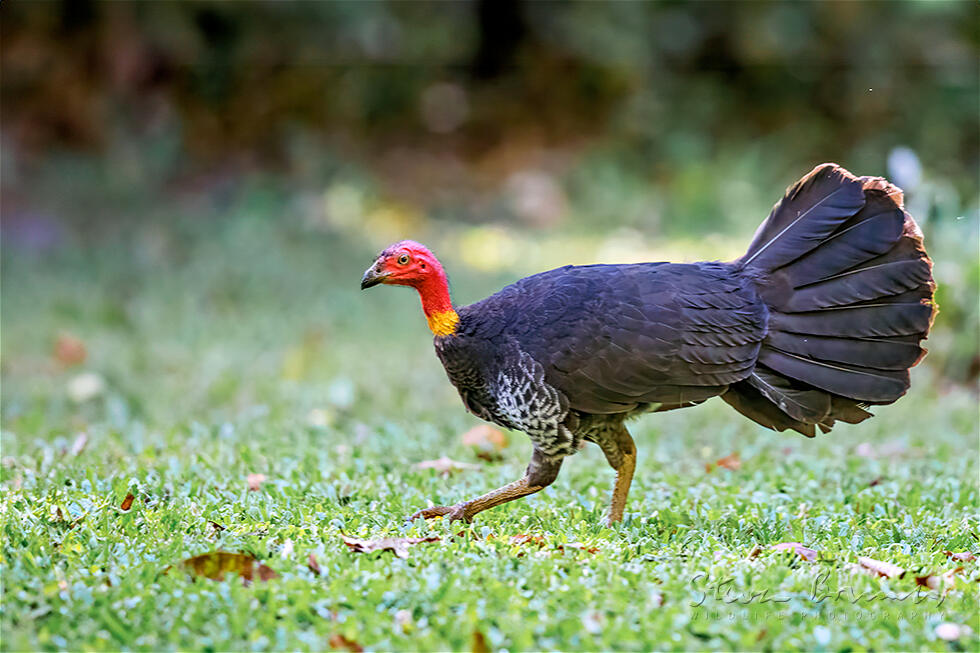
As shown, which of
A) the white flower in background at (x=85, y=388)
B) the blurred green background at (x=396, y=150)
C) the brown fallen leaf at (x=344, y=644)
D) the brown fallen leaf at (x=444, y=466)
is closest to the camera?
the brown fallen leaf at (x=344, y=644)

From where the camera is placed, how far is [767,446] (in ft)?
21.9

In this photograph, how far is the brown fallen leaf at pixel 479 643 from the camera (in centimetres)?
332

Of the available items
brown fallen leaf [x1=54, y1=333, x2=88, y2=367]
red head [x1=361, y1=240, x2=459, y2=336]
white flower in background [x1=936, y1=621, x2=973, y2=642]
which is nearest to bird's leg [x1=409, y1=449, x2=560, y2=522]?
red head [x1=361, y1=240, x2=459, y2=336]

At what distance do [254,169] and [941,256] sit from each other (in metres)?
9.68

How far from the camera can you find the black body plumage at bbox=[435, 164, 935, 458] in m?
4.62

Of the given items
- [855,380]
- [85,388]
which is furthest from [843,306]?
[85,388]

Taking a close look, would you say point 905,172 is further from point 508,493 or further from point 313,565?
point 313,565

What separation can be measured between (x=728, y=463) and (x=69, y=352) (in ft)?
17.4

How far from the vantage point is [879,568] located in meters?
3.95

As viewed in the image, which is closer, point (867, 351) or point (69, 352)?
point (867, 351)

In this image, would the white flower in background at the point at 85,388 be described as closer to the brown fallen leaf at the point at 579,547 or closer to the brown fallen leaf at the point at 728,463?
the brown fallen leaf at the point at 728,463

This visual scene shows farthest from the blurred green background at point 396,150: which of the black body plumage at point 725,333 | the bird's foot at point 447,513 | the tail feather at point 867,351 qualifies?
the tail feather at point 867,351

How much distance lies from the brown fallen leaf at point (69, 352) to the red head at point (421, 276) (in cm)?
472

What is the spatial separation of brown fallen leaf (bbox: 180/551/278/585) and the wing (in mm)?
1453
